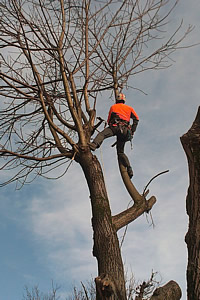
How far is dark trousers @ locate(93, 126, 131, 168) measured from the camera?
512cm

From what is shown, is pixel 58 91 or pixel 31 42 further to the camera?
pixel 58 91

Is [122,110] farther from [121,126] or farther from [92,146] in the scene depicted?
[92,146]

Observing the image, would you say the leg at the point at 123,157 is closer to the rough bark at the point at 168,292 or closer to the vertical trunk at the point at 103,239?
the vertical trunk at the point at 103,239

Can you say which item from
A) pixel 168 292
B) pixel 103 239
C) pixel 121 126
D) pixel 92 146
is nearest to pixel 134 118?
pixel 121 126

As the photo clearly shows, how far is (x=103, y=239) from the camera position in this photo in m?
4.03

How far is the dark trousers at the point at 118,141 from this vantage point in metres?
5.12

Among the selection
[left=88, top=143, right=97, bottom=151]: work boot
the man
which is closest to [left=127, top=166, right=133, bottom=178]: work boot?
the man

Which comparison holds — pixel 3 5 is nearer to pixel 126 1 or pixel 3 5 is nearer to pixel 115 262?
pixel 126 1

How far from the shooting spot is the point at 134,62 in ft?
20.6

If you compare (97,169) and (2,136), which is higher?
(2,136)

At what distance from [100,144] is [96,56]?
6.48 ft

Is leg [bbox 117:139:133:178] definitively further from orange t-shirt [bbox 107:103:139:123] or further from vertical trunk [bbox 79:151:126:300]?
vertical trunk [bbox 79:151:126:300]

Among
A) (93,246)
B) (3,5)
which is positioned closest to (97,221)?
(93,246)

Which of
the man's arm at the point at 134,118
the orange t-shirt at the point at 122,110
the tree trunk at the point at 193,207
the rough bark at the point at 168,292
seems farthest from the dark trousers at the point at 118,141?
the tree trunk at the point at 193,207
